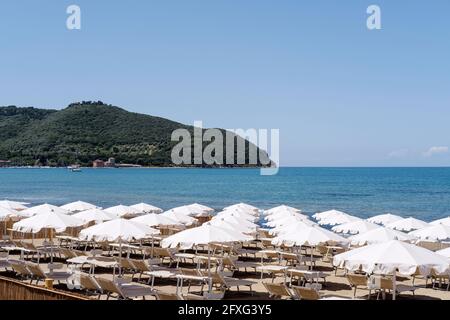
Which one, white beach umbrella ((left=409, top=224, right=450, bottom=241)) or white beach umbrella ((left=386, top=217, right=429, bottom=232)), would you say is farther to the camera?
white beach umbrella ((left=386, top=217, right=429, bottom=232))

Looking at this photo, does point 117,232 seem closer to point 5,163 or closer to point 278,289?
point 278,289

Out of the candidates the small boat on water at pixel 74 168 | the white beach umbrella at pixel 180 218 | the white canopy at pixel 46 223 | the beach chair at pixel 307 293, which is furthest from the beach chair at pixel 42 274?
the small boat on water at pixel 74 168

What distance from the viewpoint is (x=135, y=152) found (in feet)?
446

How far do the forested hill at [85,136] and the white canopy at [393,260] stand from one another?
400 ft

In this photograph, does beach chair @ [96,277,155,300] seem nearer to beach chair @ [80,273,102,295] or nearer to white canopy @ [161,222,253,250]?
beach chair @ [80,273,102,295]

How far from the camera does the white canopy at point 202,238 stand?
11.6 meters

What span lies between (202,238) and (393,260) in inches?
149

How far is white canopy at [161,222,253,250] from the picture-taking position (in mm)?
11578

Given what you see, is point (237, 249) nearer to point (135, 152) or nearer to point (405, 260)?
point (405, 260)

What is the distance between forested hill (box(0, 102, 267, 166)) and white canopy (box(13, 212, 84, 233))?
115m

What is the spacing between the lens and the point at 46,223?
14672 mm

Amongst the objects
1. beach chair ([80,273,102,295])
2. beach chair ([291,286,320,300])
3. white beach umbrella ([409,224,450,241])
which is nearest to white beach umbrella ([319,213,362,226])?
white beach umbrella ([409,224,450,241])
